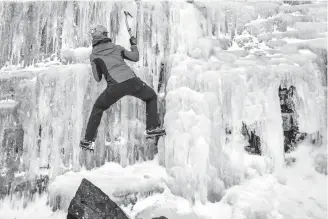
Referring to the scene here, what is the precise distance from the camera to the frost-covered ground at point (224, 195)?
3893mm

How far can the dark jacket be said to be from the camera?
3496 mm

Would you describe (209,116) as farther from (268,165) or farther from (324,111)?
(324,111)

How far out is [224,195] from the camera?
4.14 meters

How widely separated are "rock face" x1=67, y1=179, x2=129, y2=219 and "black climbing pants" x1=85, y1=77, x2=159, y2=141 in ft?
2.01

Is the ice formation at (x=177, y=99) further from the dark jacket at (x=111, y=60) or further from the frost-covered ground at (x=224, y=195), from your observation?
the dark jacket at (x=111, y=60)

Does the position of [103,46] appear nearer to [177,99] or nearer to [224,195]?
[177,99]

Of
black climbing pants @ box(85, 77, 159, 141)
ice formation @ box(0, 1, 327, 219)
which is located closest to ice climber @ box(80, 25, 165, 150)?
black climbing pants @ box(85, 77, 159, 141)

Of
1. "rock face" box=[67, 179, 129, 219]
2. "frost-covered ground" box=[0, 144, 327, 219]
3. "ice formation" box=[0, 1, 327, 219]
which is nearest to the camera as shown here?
"rock face" box=[67, 179, 129, 219]

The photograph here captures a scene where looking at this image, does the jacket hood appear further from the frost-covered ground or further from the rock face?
the frost-covered ground

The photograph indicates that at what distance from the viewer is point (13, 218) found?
13.6ft

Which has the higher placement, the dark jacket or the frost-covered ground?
the dark jacket

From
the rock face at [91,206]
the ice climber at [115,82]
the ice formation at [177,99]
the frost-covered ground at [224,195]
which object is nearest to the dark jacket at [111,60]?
the ice climber at [115,82]

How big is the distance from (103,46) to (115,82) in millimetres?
470

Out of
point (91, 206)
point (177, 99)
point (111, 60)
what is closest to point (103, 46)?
point (111, 60)
